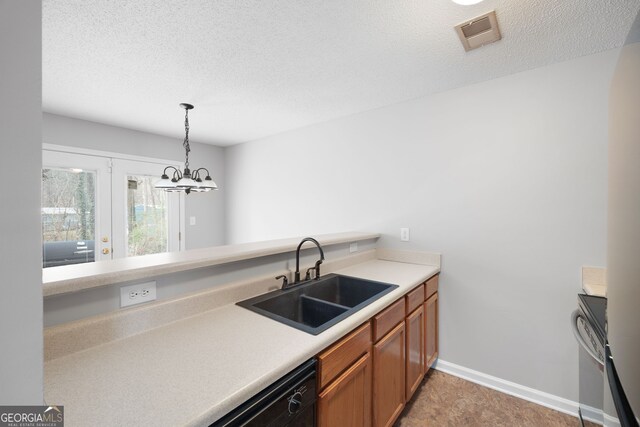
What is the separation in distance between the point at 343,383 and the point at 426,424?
1.05m

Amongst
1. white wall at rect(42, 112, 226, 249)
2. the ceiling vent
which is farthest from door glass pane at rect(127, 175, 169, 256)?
the ceiling vent

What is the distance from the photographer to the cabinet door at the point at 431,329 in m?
2.13

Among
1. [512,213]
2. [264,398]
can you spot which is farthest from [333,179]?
[264,398]

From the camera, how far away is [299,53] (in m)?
1.83

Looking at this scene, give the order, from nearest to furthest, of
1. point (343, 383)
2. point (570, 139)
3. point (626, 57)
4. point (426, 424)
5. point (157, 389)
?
1. point (626, 57)
2. point (157, 389)
3. point (343, 383)
4. point (426, 424)
5. point (570, 139)

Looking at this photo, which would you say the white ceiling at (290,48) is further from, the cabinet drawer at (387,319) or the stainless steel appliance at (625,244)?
the cabinet drawer at (387,319)

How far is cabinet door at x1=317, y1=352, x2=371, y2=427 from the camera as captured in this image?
42.0 inches

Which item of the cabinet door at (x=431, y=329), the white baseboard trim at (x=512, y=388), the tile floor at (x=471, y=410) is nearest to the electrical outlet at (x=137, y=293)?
the tile floor at (x=471, y=410)

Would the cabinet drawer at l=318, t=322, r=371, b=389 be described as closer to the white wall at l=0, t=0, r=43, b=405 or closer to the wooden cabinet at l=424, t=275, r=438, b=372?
the white wall at l=0, t=0, r=43, b=405

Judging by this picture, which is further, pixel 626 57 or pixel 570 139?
pixel 570 139

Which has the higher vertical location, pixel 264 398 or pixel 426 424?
pixel 264 398

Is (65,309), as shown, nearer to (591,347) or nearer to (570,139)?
(591,347)

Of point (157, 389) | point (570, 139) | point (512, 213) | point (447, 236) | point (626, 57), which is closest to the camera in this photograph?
point (626, 57)

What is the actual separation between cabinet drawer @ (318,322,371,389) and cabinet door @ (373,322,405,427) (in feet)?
0.47
